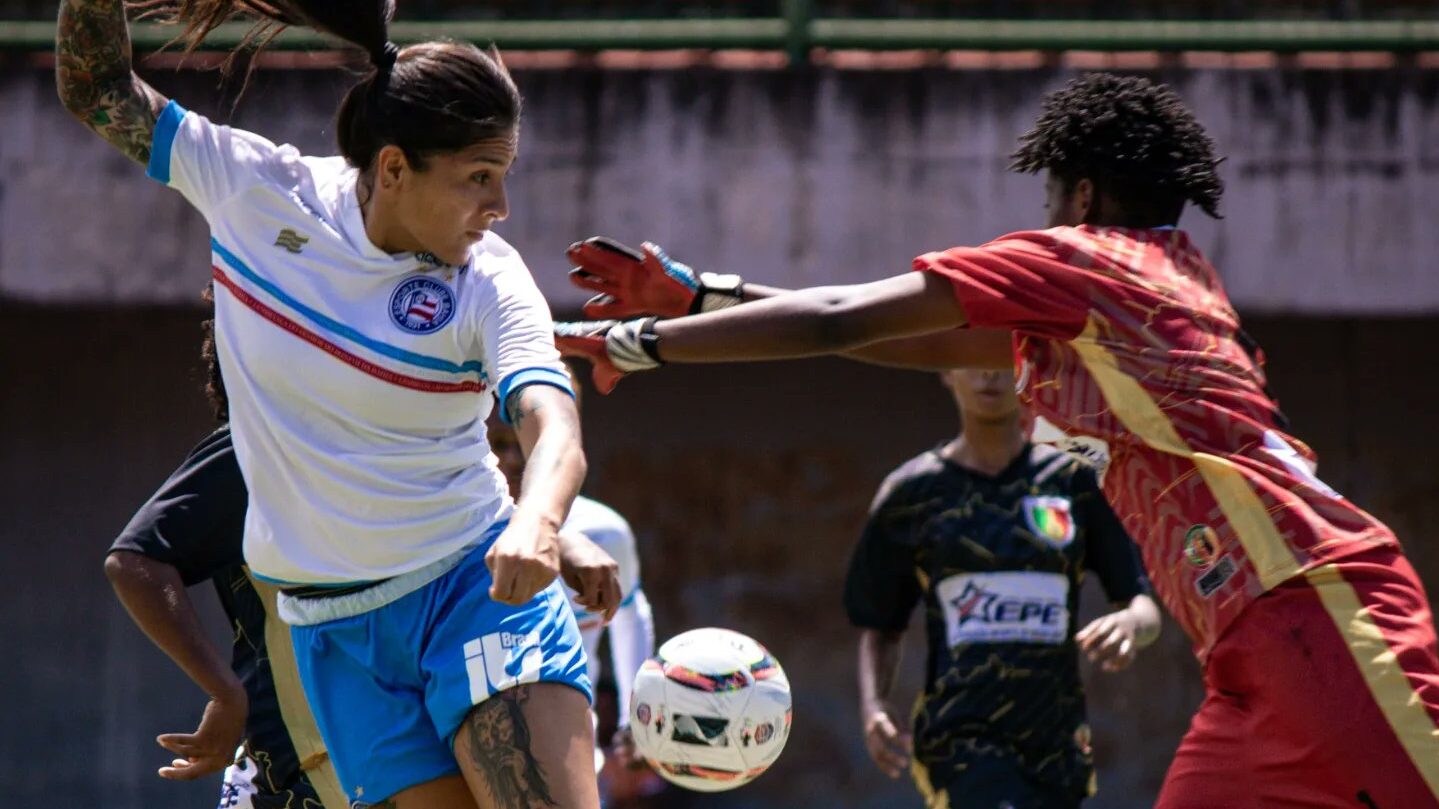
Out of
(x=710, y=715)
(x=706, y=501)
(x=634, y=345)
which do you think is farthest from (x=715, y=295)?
(x=706, y=501)

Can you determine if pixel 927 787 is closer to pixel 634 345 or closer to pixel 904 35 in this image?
pixel 634 345

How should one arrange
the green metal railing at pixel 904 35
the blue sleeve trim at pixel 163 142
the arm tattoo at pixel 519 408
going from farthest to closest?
the green metal railing at pixel 904 35 → the blue sleeve trim at pixel 163 142 → the arm tattoo at pixel 519 408

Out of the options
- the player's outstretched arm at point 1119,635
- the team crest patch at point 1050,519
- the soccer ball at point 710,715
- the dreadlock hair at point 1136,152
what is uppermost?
the dreadlock hair at point 1136,152

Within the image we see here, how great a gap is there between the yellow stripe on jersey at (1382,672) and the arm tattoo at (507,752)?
1467mm

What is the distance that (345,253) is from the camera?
142 inches

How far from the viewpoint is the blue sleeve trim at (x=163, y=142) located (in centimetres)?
373

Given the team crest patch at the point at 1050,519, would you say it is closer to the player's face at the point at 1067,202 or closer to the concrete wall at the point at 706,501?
the player's face at the point at 1067,202

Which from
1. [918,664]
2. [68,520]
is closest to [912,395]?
[918,664]

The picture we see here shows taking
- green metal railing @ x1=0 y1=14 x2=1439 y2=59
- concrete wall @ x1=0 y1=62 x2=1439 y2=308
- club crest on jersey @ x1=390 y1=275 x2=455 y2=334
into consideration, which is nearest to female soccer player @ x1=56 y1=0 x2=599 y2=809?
club crest on jersey @ x1=390 y1=275 x2=455 y2=334

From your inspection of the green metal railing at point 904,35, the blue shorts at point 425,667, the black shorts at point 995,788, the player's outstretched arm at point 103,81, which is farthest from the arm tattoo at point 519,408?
the green metal railing at point 904,35

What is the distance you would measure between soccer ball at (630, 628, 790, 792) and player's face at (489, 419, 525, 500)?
1.02 m

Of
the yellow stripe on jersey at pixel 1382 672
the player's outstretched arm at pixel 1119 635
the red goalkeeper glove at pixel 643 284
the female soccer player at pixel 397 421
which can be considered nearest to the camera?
the yellow stripe on jersey at pixel 1382 672

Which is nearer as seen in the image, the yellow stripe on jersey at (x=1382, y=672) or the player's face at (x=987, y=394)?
the yellow stripe on jersey at (x=1382, y=672)

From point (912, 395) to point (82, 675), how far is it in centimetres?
444
